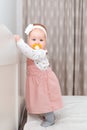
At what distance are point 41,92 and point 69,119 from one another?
0.23 m

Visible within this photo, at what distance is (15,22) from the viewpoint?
2.30 metres

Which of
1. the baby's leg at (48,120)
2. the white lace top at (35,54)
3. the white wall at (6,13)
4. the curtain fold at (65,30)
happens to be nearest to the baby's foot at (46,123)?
the baby's leg at (48,120)

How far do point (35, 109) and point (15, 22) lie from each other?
4.25 feet

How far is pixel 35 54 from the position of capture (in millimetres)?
1181

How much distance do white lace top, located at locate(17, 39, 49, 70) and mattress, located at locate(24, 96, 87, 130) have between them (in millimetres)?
291

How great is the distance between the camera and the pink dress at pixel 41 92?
1.20 meters

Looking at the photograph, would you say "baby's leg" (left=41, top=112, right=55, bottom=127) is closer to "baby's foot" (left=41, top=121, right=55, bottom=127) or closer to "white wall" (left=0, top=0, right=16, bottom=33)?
"baby's foot" (left=41, top=121, right=55, bottom=127)

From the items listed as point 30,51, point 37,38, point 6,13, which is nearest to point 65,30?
point 6,13

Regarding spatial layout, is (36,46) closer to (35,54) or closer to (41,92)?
(35,54)

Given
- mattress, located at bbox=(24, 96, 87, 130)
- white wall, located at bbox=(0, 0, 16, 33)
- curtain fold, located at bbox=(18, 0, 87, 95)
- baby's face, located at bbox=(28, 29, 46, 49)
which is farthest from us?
curtain fold, located at bbox=(18, 0, 87, 95)

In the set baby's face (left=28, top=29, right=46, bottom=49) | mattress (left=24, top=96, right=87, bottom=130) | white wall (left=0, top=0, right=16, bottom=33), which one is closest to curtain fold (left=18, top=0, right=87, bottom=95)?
white wall (left=0, top=0, right=16, bottom=33)

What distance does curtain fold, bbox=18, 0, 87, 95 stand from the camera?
7.81ft

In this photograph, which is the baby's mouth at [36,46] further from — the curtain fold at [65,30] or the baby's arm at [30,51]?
the curtain fold at [65,30]

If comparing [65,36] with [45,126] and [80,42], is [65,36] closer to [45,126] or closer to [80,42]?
[80,42]
